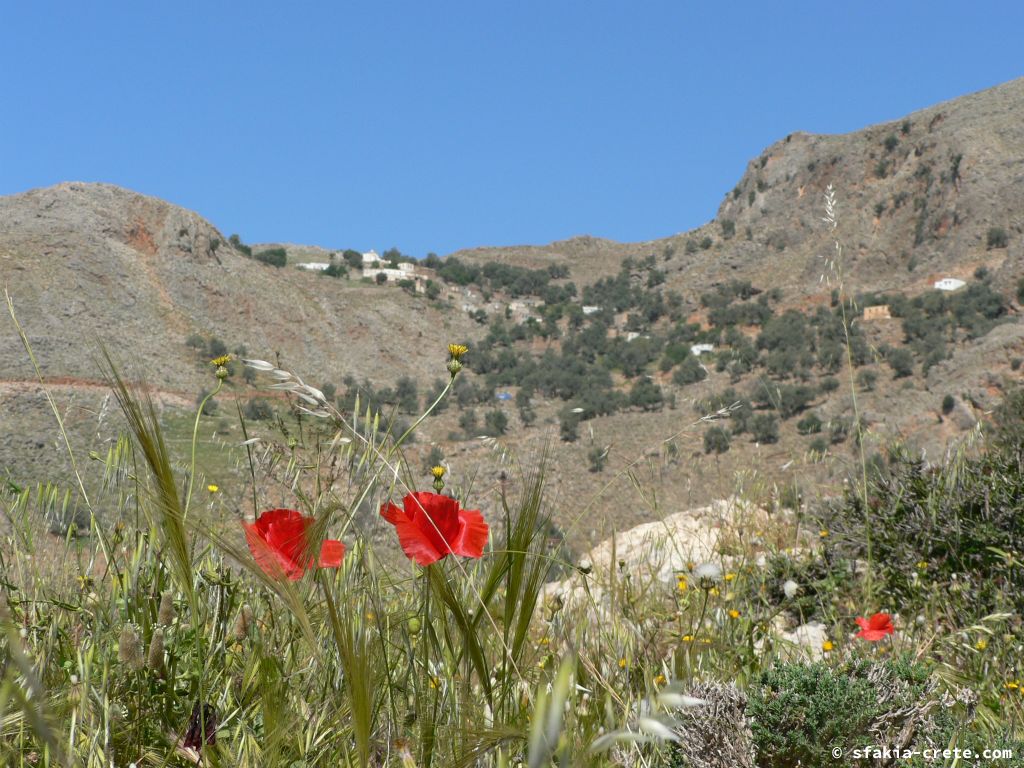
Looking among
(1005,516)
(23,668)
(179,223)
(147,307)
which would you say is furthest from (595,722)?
(179,223)

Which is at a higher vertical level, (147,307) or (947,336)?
(147,307)

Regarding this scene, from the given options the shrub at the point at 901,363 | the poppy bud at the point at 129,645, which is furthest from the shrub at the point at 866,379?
the poppy bud at the point at 129,645

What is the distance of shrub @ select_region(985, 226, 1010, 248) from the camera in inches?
1242

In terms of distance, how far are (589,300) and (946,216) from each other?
19.1 metres

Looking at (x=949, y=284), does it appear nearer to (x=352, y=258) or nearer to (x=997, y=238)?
(x=997, y=238)

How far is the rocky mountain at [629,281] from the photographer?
18.5 meters

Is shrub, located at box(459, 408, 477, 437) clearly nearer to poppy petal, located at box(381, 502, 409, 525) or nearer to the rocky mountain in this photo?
the rocky mountain

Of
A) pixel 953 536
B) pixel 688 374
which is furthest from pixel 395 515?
pixel 688 374

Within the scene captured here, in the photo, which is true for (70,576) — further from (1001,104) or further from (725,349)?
(1001,104)

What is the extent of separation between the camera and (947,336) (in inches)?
1006

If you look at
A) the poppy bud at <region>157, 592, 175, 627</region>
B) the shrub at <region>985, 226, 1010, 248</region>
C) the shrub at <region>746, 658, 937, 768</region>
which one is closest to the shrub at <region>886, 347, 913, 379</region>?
the shrub at <region>985, 226, 1010, 248</region>

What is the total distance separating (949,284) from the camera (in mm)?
30297

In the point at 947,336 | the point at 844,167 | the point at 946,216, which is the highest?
the point at 844,167

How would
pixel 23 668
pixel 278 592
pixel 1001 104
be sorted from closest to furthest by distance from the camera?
pixel 23 668
pixel 278 592
pixel 1001 104
